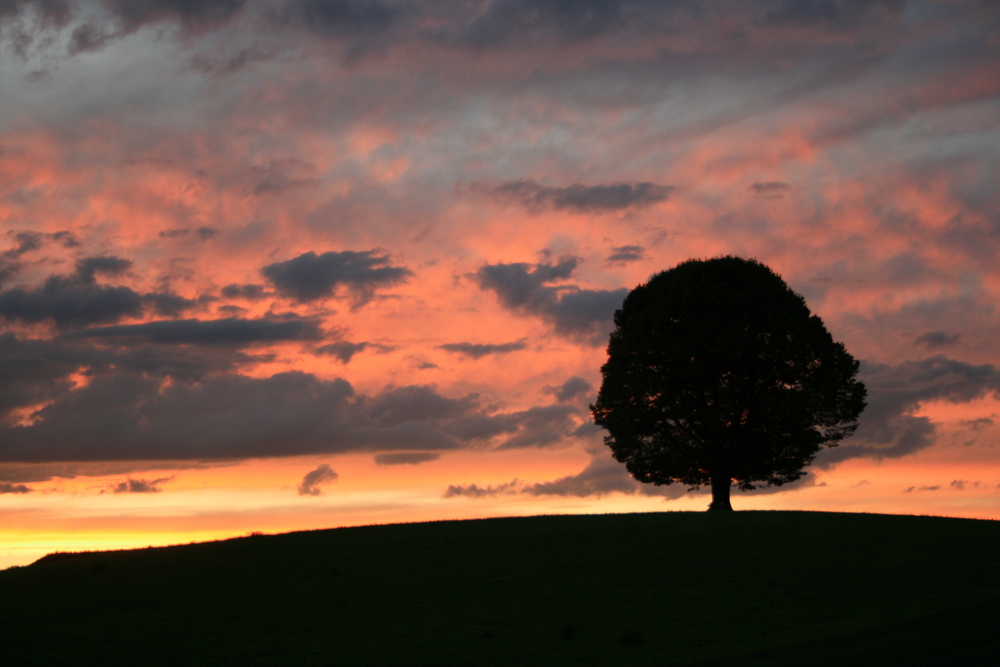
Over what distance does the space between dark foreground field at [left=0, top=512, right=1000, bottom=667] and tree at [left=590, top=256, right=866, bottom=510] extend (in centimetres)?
583

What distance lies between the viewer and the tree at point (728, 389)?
45.2m

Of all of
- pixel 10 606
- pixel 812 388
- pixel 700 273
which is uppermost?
pixel 700 273

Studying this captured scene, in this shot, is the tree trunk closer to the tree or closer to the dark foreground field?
the tree

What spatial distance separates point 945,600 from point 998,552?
354 inches

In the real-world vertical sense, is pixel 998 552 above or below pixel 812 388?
below

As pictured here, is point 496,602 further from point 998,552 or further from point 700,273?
point 700,273

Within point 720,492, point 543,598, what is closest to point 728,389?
point 720,492

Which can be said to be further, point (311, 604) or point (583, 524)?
point (583, 524)

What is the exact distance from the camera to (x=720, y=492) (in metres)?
46.5

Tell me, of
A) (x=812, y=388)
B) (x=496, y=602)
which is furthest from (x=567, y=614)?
(x=812, y=388)

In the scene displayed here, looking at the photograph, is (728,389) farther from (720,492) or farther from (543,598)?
(543,598)

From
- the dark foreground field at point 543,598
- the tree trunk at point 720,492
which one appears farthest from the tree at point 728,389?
the dark foreground field at point 543,598

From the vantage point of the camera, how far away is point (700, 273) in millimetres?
48656

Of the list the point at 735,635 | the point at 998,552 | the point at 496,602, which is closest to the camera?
the point at 735,635
